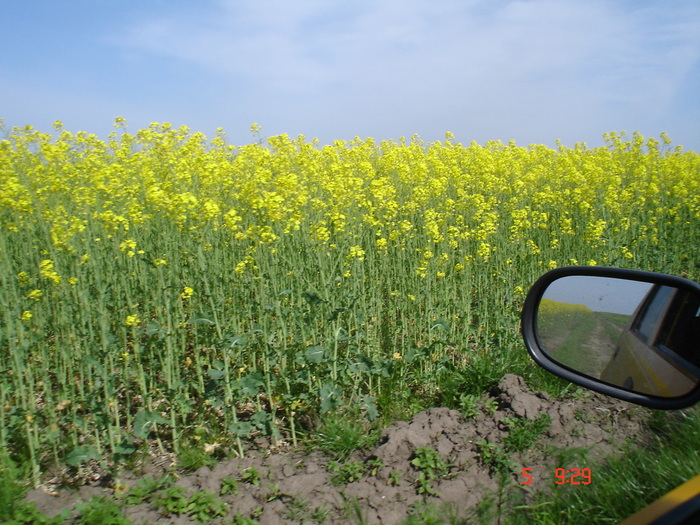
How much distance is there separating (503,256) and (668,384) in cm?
475

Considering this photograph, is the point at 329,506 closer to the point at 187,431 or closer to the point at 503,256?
the point at 187,431

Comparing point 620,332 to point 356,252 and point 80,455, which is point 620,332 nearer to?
point 356,252

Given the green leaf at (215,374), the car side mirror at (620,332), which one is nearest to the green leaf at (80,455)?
the green leaf at (215,374)

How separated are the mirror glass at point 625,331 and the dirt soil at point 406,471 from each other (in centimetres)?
111

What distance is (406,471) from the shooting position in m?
3.30

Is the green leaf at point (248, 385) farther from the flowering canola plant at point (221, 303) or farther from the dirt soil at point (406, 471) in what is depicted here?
the dirt soil at point (406, 471)

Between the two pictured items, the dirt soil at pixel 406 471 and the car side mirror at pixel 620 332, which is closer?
the car side mirror at pixel 620 332

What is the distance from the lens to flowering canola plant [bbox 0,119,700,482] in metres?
3.84

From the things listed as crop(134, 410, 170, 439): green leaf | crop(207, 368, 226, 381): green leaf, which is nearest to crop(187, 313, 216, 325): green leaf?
crop(207, 368, 226, 381): green leaf

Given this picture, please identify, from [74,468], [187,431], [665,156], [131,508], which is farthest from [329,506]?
[665,156]

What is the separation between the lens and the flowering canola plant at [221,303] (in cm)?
384
